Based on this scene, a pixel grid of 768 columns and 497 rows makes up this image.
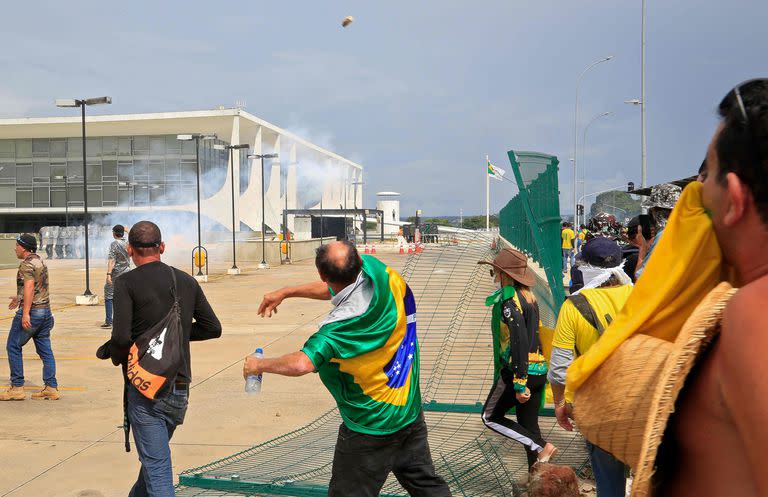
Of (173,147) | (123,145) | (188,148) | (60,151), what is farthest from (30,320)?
(60,151)

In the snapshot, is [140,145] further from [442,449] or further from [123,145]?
[442,449]

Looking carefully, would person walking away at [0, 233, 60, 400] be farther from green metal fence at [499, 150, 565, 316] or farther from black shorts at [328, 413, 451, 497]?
black shorts at [328, 413, 451, 497]

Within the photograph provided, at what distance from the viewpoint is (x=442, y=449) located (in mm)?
5547

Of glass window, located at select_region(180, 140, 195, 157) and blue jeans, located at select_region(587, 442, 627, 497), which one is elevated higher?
glass window, located at select_region(180, 140, 195, 157)

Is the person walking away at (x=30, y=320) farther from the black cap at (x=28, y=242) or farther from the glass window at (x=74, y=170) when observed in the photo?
the glass window at (x=74, y=170)

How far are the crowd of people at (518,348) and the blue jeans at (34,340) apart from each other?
4031 millimetres

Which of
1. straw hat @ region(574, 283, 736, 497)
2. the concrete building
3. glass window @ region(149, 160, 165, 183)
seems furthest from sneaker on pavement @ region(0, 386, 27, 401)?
glass window @ region(149, 160, 165, 183)

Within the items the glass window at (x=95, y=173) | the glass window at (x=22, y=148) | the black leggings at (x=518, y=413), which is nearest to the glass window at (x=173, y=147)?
the glass window at (x=95, y=173)

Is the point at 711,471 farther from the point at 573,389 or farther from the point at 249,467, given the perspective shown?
the point at 249,467

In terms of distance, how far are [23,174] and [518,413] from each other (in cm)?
6677

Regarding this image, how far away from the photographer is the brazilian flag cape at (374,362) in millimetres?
3295

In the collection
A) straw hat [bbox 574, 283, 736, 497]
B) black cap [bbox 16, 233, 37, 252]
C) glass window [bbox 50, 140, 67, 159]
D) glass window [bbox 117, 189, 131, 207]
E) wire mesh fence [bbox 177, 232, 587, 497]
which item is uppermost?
glass window [bbox 50, 140, 67, 159]

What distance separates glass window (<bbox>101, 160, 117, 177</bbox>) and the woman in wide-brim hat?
201 feet

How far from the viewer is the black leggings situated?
5.02 m
